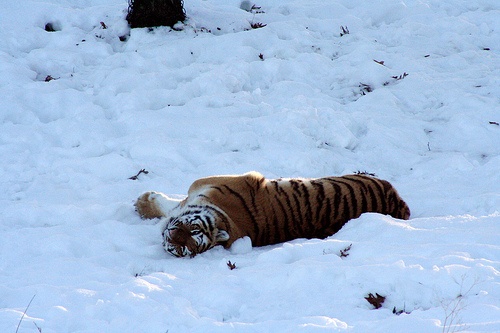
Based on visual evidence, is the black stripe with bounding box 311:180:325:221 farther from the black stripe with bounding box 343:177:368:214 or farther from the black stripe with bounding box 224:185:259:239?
the black stripe with bounding box 224:185:259:239

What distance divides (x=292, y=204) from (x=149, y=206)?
55.9 inches

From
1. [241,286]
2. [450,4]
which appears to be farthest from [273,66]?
[241,286]

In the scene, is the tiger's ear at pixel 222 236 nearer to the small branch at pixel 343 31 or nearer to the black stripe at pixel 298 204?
the black stripe at pixel 298 204

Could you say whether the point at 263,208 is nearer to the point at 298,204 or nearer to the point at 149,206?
the point at 298,204

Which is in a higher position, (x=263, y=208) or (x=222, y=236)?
(x=263, y=208)

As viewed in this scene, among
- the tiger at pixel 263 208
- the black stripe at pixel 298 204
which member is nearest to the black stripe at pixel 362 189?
the tiger at pixel 263 208

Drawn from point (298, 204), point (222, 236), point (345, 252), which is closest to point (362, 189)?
point (298, 204)

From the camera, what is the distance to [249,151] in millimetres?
7160

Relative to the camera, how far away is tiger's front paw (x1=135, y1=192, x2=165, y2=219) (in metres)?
5.86

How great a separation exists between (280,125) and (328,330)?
4.38 m

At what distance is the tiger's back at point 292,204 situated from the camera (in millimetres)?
5508

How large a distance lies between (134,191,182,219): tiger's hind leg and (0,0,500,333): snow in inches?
6.1

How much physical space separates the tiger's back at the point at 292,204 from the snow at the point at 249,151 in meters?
0.21

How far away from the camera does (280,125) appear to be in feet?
24.6
